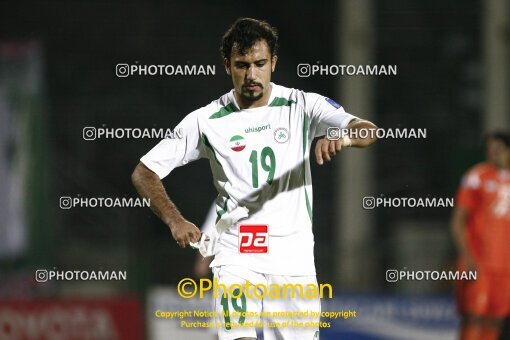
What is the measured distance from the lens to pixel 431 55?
28.6ft

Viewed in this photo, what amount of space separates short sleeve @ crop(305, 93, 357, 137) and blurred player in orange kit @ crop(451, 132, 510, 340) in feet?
11.6

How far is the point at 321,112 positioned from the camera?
4434mm

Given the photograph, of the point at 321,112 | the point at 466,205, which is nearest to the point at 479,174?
the point at 466,205

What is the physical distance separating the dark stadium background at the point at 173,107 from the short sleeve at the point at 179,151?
3.28 meters

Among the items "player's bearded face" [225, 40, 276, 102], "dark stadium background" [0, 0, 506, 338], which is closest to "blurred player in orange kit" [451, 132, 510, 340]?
"dark stadium background" [0, 0, 506, 338]

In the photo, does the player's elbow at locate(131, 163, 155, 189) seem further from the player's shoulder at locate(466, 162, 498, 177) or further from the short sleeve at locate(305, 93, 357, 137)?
the player's shoulder at locate(466, 162, 498, 177)

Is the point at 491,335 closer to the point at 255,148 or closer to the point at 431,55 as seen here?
the point at 431,55

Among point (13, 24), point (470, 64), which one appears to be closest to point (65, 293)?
point (13, 24)

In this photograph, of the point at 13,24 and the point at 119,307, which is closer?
the point at 119,307

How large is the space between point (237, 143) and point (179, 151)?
31 centimetres

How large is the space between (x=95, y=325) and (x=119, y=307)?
0.76 ft

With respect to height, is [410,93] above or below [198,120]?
above

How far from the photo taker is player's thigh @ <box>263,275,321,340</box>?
4277 mm

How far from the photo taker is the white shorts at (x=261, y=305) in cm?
426
